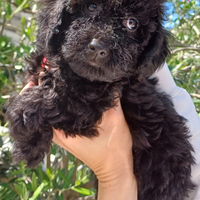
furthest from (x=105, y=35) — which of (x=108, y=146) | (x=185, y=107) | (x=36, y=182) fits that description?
(x=36, y=182)

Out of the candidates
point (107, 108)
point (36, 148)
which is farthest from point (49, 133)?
point (107, 108)

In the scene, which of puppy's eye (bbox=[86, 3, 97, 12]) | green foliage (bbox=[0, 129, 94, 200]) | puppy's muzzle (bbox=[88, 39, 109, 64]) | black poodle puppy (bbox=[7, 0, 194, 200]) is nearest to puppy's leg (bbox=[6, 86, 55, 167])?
black poodle puppy (bbox=[7, 0, 194, 200])

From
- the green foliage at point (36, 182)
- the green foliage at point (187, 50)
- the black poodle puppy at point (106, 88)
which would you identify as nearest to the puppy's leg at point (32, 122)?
the black poodle puppy at point (106, 88)

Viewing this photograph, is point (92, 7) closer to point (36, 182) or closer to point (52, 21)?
point (52, 21)

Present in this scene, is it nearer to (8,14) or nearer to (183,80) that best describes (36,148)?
(8,14)

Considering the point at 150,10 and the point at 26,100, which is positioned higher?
the point at 150,10

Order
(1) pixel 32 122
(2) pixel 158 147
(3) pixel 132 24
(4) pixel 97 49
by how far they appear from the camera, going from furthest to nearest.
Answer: (2) pixel 158 147, (1) pixel 32 122, (3) pixel 132 24, (4) pixel 97 49

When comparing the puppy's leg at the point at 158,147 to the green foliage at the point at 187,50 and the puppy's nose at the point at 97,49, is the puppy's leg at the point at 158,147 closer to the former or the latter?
the puppy's nose at the point at 97,49

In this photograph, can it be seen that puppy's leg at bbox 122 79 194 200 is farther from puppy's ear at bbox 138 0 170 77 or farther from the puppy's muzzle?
the puppy's muzzle
